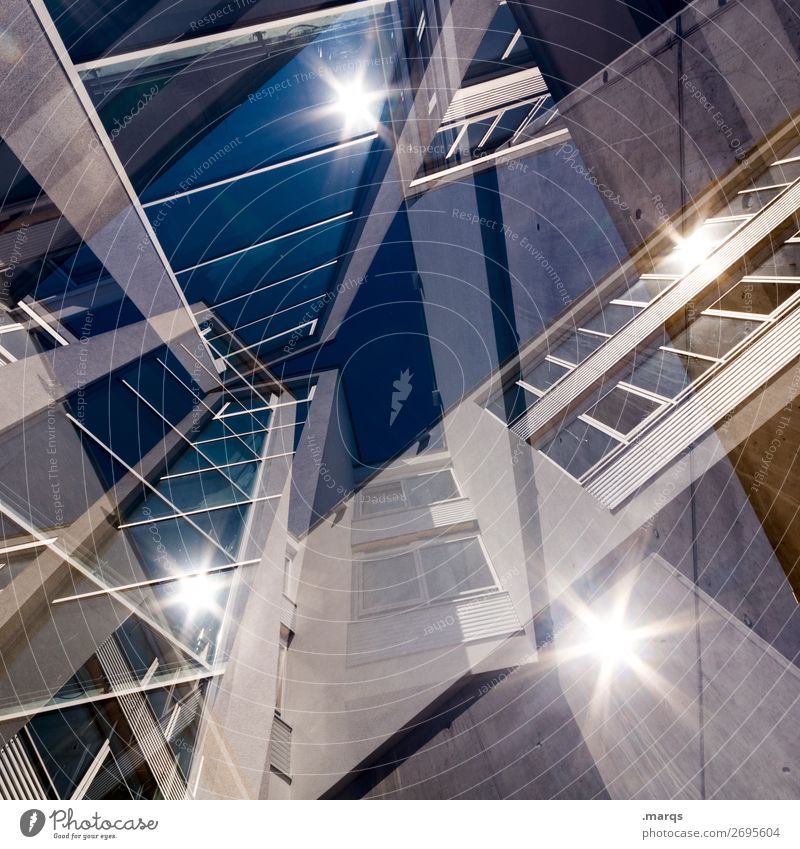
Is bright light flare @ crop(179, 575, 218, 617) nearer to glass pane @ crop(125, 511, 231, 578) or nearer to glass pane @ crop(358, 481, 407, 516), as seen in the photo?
glass pane @ crop(125, 511, 231, 578)

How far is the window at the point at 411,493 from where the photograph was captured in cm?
499

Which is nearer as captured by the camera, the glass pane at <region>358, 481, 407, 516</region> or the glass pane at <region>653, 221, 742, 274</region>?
the glass pane at <region>653, 221, 742, 274</region>

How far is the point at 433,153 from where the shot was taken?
4238 mm

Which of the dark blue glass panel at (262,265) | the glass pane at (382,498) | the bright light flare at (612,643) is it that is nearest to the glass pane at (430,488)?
the glass pane at (382,498)

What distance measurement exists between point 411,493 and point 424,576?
1.24m

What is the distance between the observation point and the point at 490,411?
16.0 feet

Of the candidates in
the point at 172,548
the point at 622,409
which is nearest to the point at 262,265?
the point at 172,548

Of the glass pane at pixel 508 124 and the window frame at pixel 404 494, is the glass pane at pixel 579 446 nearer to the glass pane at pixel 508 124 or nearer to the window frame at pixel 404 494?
the window frame at pixel 404 494

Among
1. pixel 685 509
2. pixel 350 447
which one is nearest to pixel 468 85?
pixel 685 509

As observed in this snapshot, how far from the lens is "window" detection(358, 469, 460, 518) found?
499 centimetres

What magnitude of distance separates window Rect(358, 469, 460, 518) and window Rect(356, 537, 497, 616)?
0.69m

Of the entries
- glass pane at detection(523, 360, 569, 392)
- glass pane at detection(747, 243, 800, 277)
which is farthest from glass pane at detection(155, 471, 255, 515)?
glass pane at detection(747, 243, 800, 277)

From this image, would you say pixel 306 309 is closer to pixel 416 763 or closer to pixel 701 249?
pixel 701 249

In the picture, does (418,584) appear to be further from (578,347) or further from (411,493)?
(578,347)
